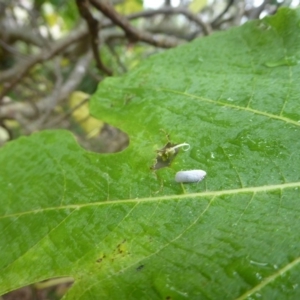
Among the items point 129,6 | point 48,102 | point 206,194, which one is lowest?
point 206,194

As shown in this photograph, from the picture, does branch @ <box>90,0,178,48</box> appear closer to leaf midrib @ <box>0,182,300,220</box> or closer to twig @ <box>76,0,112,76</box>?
twig @ <box>76,0,112,76</box>

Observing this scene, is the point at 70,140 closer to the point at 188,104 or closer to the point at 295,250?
the point at 188,104

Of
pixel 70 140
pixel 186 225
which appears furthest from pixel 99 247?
pixel 70 140

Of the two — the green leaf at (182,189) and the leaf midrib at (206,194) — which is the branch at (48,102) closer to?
the green leaf at (182,189)

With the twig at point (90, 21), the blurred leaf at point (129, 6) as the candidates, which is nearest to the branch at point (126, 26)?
the twig at point (90, 21)

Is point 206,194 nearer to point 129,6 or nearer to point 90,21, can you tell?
point 90,21

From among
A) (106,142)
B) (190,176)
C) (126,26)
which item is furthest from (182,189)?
(106,142)
